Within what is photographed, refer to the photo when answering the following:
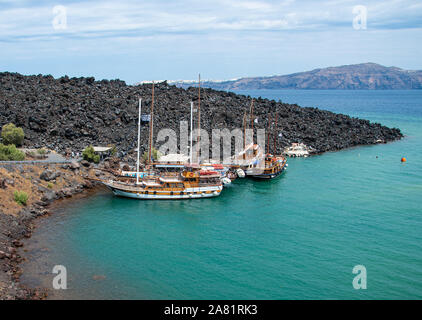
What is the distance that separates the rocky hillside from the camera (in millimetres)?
79562

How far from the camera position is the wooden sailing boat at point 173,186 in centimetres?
5791

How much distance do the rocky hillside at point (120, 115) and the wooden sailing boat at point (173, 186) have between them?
17.4 metres

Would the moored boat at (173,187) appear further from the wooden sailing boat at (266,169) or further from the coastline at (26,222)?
the wooden sailing boat at (266,169)

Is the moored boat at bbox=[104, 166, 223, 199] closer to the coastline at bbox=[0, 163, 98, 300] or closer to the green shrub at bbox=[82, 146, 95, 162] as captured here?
the coastline at bbox=[0, 163, 98, 300]

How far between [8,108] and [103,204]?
44.3 metres

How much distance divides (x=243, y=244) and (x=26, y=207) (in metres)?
26.9

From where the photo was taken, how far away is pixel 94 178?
205ft

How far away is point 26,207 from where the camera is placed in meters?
48.7

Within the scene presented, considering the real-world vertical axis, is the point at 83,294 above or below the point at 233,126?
below

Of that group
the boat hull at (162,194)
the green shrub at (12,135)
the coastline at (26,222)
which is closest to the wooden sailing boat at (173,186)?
the boat hull at (162,194)

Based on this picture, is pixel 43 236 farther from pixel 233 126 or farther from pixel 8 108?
pixel 233 126

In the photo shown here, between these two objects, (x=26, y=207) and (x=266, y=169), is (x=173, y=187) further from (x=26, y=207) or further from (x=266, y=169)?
(x=266, y=169)

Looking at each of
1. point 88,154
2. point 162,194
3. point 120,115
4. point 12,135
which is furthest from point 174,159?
point 12,135
